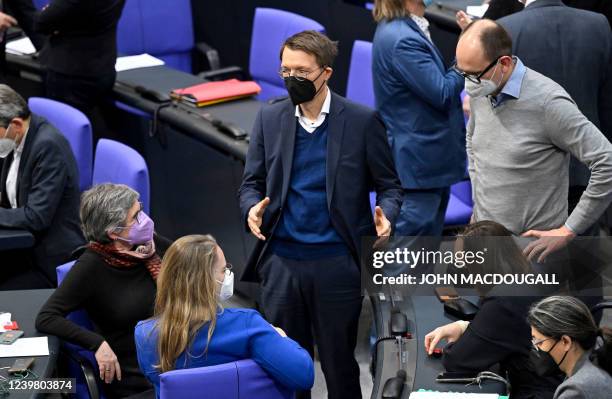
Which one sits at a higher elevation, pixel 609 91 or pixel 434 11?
pixel 609 91

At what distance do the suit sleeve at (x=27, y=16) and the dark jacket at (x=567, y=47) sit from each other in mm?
3092

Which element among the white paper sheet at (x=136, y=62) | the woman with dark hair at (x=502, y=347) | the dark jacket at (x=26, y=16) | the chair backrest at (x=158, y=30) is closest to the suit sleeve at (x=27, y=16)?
the dark jacket at (x=26, y=16)

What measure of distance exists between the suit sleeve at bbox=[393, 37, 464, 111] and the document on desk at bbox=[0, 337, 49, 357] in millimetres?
1848

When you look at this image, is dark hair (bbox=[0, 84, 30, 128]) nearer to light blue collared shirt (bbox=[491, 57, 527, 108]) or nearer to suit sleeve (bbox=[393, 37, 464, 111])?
suit sleeve (bbox=[393, 37, 464, 111])

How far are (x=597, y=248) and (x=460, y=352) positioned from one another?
99cm

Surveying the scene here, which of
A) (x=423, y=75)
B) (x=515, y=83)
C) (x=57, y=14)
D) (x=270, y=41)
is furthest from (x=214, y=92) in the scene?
(x=515, y=83)

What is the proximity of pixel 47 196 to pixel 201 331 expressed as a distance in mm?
1606

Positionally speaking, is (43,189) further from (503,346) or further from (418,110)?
(503,346)

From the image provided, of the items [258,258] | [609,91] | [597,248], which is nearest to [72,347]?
[258,258]

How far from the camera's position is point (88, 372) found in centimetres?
385

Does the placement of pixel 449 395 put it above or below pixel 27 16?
above

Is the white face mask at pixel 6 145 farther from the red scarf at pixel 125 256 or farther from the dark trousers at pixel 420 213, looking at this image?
the dark trousers at pixel 420 213

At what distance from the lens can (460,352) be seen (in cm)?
341

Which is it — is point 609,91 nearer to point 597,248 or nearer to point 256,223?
point 597,248
